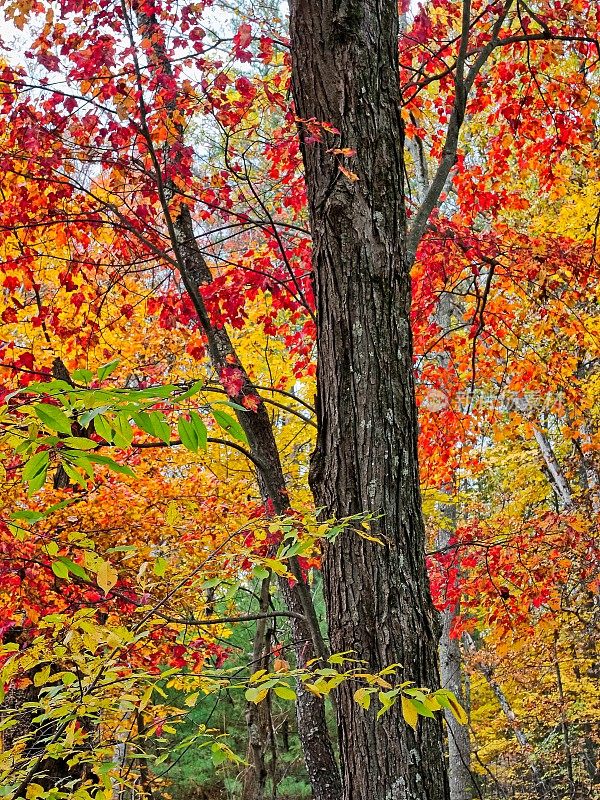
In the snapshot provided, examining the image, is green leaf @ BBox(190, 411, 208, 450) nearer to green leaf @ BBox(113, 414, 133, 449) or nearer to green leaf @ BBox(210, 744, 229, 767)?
green leaf @ BBox(113, 414, 133, 449)

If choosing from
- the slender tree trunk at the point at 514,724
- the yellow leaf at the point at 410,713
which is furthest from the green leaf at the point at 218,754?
the slender tree trunk at the point at 514,724

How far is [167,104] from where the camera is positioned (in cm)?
444

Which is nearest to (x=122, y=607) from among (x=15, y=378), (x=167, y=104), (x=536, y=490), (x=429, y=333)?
(x=15, y=378)

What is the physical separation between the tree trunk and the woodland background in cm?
11

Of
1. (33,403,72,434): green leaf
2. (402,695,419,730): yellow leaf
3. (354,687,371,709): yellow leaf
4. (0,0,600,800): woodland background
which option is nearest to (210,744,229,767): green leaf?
(0,0,600,800): woodland background

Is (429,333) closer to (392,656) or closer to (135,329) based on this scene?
(392,656)

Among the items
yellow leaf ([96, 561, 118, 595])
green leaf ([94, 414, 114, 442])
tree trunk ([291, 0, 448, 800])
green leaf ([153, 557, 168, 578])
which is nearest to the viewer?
green leaf ([94, 414, 114, 442])

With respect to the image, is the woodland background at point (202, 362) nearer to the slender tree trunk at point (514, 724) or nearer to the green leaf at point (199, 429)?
the green leaf at point (199, 429)

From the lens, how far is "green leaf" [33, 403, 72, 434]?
4.41 ft

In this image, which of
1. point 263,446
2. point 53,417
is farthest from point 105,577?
point 263,446

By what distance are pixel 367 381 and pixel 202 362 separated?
520cm

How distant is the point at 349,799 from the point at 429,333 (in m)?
4.47

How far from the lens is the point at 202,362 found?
25.3 feet

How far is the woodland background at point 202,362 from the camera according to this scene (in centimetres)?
221
